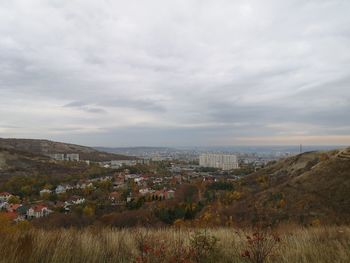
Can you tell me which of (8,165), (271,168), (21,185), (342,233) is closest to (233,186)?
(271,168)

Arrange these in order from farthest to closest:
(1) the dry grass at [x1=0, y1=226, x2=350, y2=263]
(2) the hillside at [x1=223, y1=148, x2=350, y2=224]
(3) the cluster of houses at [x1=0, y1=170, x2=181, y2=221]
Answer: (3) the cluster of houses at [x1=0, y1=170, x2=181, y2=221] < (2) the hillside at [x1=223, y1=148, x2=350, y2=224] < (1) the dry grass at [x1=0, y1=226, x2=350, y2=263]

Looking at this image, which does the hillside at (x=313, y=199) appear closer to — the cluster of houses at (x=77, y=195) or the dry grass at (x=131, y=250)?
the dry grass at (x=131, y=250)

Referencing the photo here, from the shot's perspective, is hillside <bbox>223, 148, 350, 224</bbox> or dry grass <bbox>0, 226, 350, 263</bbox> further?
hillside <bbox>223, 148, 350, 224</bbox>

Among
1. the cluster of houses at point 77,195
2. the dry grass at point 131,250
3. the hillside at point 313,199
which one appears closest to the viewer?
the dry grass at point 131,250

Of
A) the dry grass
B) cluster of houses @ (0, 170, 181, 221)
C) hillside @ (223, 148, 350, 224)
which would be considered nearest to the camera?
the dry grass

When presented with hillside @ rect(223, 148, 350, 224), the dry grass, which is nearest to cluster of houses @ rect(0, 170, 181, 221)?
hillside @ rect(223, 148, 350, 224)

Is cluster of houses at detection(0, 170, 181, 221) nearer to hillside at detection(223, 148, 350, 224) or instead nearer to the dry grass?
hillside at detection(223, 148, 350, 224)

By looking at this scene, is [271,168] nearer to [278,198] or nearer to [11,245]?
[278,198]

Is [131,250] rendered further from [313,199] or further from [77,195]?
[77,195]

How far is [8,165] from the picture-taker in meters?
119

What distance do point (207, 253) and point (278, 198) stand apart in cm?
3519

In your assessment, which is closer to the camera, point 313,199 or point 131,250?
point 131,250

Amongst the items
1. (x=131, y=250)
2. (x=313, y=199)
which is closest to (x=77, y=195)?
(x=313, y=199)

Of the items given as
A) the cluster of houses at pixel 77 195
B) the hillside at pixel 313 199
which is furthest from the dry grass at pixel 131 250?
the cluster of houses at pixel 77 195
